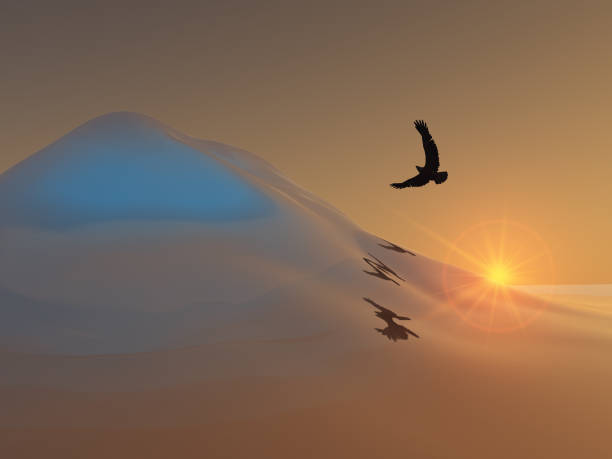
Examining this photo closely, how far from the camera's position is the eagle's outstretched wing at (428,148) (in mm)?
27984

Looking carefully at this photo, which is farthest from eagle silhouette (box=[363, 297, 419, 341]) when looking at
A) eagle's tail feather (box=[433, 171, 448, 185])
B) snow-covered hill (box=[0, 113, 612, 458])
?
eagle's tail feather (box=[433, 171, 448, 185])

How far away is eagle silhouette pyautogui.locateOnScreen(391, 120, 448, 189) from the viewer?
28000mm

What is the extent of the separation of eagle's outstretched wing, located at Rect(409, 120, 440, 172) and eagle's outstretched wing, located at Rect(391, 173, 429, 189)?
0.54 m

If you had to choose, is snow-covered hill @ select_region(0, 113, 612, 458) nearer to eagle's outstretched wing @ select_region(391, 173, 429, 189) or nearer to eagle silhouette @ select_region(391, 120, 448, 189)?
eagle's outstretched wing @ select_region(391, 173, 429, 189)

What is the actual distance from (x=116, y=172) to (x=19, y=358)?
19.7 m

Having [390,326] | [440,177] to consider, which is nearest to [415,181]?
[440,177]

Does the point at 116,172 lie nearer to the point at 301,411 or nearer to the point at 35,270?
the point at 35,270

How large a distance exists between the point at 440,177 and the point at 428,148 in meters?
1.77

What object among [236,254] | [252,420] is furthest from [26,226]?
[252,420]

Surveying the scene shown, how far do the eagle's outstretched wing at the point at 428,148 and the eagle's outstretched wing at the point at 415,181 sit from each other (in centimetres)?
54

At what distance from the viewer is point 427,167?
91.8 feet

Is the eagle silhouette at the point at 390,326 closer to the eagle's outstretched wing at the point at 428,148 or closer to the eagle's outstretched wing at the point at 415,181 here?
the eagle's outstretched wing at the point at 415,181

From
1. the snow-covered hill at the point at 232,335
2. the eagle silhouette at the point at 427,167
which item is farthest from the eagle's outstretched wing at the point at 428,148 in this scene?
the snow-covered hill at the point at 232,335

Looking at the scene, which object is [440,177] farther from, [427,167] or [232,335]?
[232,335]
